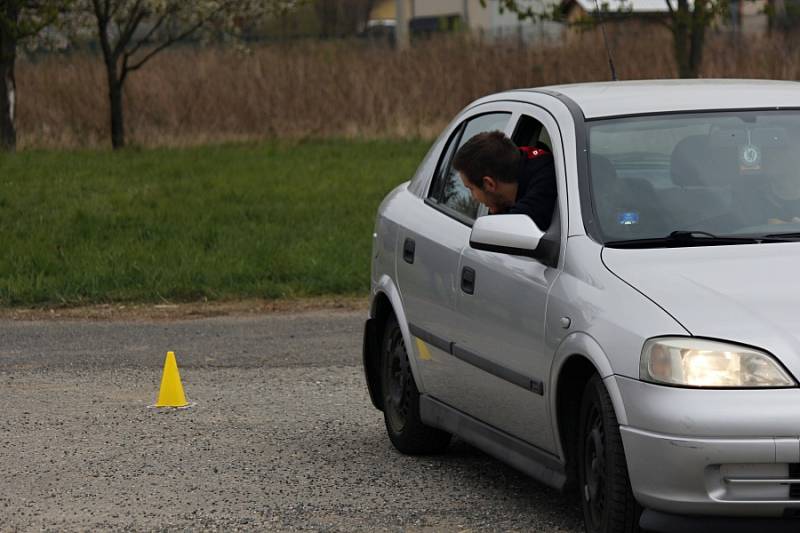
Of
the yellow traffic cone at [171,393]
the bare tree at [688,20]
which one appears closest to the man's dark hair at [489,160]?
the yellow traffic cone at [171,393]

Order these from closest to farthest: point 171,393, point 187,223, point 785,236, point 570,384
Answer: point 570,384 < point 785,236 < point 171,393 < point 187,223

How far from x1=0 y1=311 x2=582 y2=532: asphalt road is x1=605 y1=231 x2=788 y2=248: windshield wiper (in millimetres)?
1106

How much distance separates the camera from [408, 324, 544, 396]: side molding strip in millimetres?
5875

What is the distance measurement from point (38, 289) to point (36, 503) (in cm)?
685

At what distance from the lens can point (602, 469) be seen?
536 centimetres

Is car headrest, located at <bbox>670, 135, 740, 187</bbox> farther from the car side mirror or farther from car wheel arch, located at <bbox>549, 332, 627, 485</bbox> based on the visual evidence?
car wheel arch, located at <bbox>549, 332, 627, 485</bbox>

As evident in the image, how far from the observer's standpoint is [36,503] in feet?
21.7

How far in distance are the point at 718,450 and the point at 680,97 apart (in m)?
2.06

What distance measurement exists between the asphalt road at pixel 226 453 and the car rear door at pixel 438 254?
52cm

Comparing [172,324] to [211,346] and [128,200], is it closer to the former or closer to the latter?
[211,346]

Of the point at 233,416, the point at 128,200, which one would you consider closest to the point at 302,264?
the point at 128,200

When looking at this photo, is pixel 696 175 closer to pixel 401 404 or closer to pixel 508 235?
pixel 508 235

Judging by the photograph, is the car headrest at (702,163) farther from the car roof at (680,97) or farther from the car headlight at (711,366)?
the car headlight at (711,366)

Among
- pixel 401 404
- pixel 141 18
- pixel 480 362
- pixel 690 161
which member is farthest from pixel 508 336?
pixel 141 18
